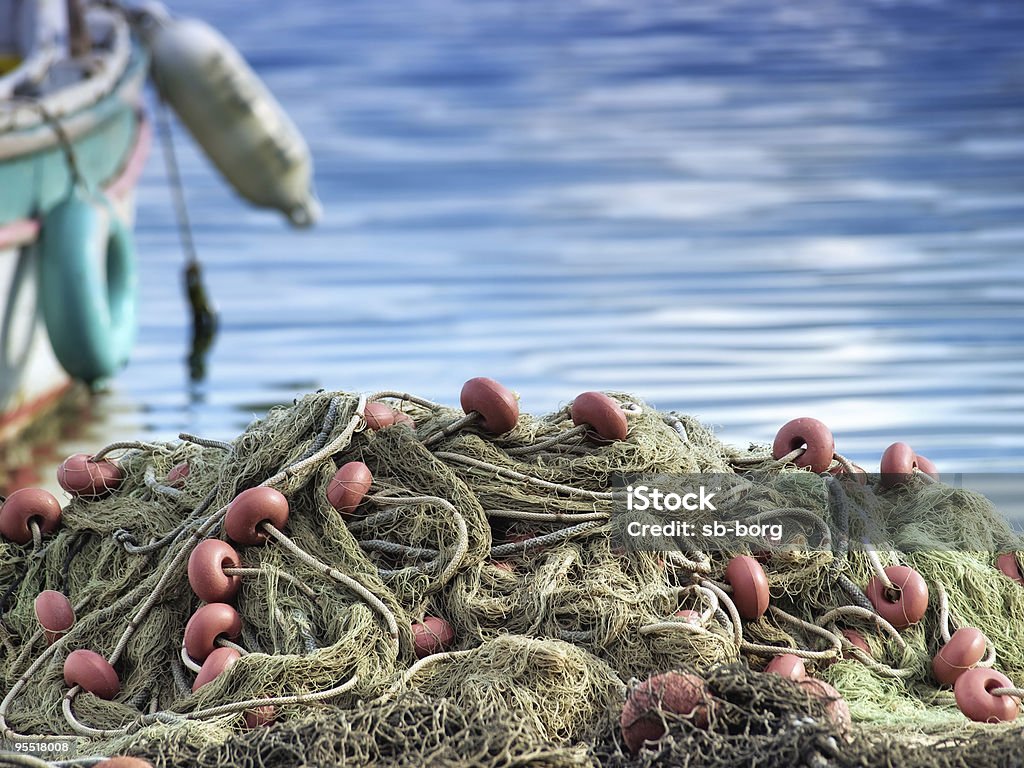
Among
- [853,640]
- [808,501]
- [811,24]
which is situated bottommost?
[811,24]

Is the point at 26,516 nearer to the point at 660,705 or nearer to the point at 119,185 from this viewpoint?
the point at 660,705

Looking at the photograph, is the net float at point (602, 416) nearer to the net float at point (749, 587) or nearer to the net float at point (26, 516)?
the net float at point (749, 587)

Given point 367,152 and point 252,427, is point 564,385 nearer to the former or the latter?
point 252,427

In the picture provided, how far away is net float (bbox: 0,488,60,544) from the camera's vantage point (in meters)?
3.93

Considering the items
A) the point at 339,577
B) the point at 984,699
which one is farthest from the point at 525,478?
the point at 984,699

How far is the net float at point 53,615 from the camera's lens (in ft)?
11.6

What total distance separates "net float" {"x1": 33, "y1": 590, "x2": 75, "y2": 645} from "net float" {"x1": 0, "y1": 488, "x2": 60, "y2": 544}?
406mm

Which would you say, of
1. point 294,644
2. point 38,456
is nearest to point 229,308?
point 38,456

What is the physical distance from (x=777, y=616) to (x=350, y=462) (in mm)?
1065

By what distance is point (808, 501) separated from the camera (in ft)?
12.0

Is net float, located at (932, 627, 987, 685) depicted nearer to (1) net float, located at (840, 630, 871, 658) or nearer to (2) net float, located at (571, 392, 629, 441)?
(1) net float, located at (840, 630, 871, 658)

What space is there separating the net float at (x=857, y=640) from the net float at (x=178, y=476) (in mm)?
1716

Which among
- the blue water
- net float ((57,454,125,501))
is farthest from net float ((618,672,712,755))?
the blue water

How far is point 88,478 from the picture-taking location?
13.1 ft
